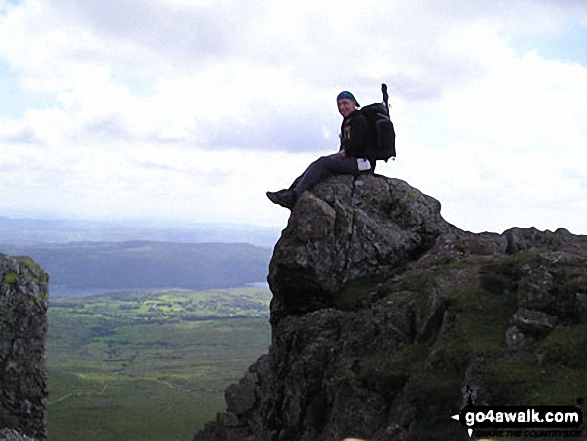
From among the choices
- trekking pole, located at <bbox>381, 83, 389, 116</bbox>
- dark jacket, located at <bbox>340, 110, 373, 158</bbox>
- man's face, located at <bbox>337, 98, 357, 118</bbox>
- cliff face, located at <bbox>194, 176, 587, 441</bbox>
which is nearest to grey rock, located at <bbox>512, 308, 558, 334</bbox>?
cliff face, located at <bbox>194, 176, 587, 441</bbox>

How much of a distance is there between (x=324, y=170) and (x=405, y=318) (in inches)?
452

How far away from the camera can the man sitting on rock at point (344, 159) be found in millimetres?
30734

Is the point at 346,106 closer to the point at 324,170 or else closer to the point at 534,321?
the point at 324,170

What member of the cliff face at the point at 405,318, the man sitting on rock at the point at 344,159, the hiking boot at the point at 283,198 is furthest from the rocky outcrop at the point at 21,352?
the man sitting on rock at the point at 344,159

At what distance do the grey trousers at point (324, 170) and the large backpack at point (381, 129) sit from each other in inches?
61.4

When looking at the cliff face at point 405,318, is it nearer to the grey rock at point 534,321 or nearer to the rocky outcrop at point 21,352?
the grey rock at point 534,321

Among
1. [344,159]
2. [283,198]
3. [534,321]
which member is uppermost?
[344,159]

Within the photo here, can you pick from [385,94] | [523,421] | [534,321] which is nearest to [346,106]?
[385,94]

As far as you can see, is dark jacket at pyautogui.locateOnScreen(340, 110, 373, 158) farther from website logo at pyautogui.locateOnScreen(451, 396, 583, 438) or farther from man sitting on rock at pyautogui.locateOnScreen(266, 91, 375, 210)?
website logo at pyautogui.locateOnScreen(451, 396, 583, 438)

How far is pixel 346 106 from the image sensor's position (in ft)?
102

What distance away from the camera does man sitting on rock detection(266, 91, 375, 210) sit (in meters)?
30.7

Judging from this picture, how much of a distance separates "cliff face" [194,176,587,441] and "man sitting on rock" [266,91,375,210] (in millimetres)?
801

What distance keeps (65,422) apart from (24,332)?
13262 cm

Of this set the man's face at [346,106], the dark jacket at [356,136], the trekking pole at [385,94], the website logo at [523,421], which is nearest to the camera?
the website logo at [523,421]
